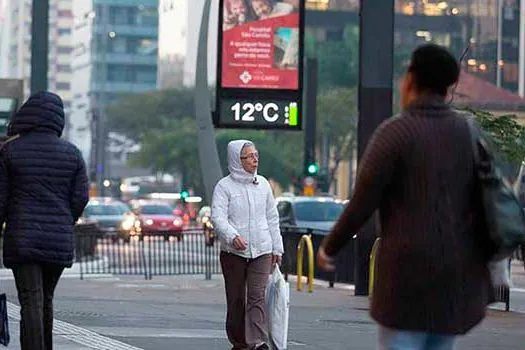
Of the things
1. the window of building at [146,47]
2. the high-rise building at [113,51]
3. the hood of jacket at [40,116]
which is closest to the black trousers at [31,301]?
the hood of jacket at [40,116]

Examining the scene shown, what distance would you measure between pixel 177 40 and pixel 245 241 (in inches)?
6214

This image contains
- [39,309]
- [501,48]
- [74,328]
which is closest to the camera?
[39,309]

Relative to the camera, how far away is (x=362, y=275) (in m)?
23.1

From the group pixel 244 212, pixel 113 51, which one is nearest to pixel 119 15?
pixel 113 51

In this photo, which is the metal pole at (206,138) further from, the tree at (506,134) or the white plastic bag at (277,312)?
the white plastic bag at (277,312)

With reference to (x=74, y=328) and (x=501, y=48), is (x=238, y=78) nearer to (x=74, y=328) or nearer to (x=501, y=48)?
(x=74, y=328)

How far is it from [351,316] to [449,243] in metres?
12.1

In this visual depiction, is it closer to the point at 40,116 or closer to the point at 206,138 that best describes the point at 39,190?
the point at 40,116

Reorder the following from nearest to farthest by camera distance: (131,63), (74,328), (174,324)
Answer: (74,328), (174,324), (131,63)

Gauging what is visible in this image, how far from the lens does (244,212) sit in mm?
13062

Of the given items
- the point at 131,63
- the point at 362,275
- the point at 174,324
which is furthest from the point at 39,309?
the point at 131,63

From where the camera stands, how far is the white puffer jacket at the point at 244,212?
12.9m

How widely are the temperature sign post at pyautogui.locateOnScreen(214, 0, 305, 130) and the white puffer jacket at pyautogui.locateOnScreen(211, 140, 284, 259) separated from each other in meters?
12.5

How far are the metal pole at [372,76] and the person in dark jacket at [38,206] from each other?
12631mm
